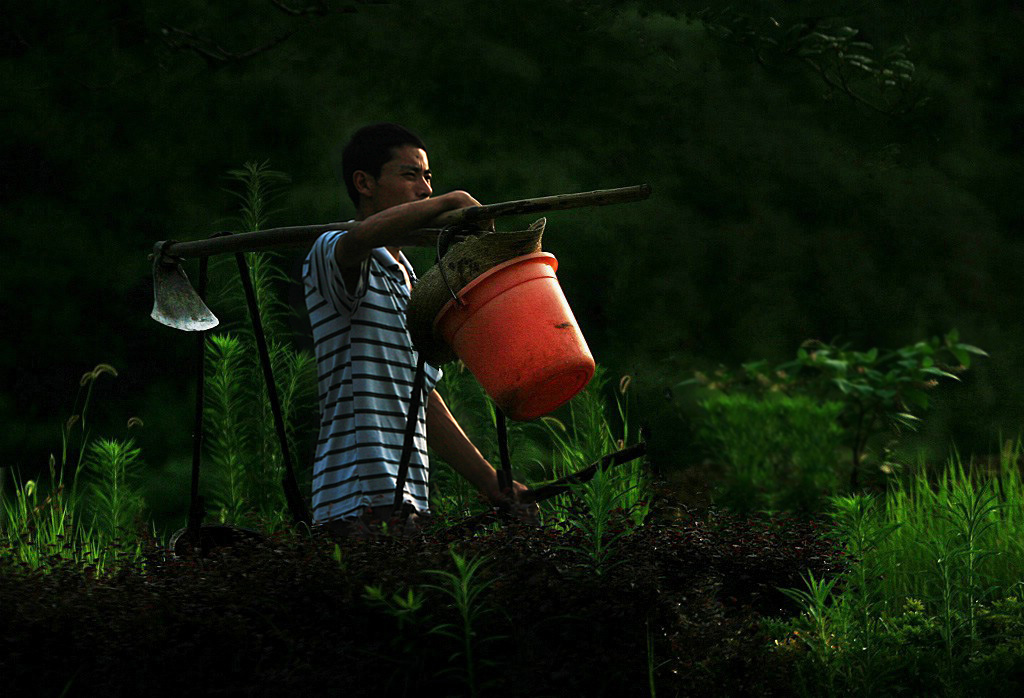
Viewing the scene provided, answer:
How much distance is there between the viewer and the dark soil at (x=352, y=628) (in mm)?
2312

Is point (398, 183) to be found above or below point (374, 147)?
below

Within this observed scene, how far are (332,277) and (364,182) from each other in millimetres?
483

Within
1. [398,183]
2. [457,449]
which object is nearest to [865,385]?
[457,449]

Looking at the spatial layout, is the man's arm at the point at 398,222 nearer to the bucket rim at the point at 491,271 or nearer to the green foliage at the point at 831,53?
the bucket rim at the point at 491,271

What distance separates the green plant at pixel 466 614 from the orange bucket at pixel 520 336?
1.19 feet

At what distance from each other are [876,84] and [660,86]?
5.03 feet

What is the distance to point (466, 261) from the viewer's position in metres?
2.49

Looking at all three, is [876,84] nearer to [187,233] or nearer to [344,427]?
[187,233]

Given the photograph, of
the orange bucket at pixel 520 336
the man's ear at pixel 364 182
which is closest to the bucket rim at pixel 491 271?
the orange bucket at pixel 520 336

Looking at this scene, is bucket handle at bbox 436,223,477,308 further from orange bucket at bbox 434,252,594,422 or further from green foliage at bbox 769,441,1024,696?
green foliage at bbox 769,441,1024,696

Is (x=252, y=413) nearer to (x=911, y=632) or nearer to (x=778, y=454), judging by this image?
(x=778, y=454)

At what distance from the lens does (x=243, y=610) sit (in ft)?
7.88

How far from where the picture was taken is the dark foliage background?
20.2ft

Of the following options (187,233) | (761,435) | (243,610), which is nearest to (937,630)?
(243,610)
